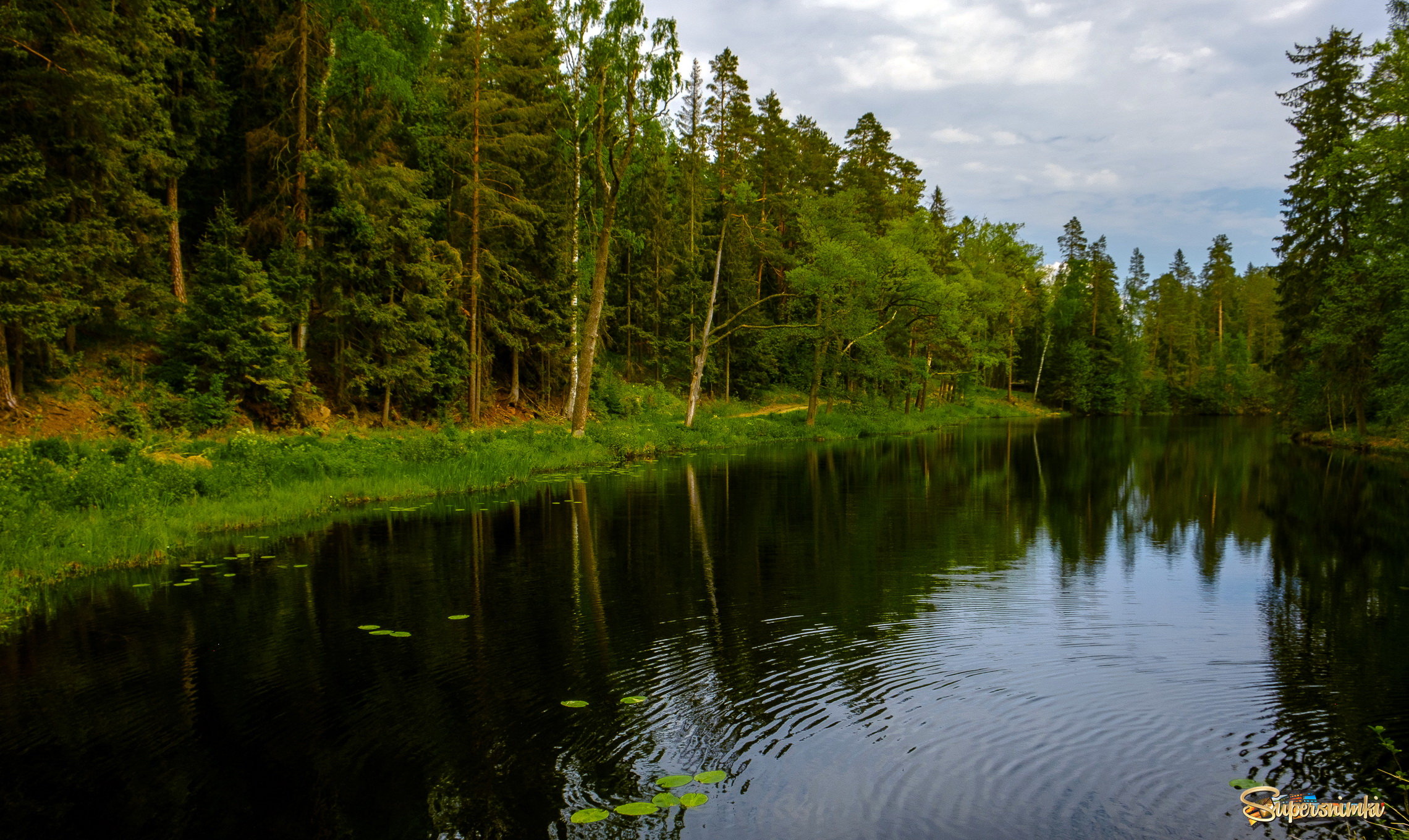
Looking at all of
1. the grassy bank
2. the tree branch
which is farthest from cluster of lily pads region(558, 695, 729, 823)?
the tree branch

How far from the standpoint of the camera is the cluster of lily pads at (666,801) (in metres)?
4.10

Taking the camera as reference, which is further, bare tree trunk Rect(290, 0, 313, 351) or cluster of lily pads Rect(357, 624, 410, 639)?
bare tree trunk Rect(290, 0, 313, 351)

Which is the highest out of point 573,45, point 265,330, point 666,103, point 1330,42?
point 1330,42

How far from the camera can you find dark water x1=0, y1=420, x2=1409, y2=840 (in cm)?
430

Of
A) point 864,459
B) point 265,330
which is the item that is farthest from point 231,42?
point 864,459

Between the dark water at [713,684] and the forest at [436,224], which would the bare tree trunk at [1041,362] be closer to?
the forest at [436,224]

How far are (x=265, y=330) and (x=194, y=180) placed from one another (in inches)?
339

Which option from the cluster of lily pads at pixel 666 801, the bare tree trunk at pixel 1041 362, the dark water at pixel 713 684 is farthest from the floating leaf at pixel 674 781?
the bare tree trunk at pixel 1041 362

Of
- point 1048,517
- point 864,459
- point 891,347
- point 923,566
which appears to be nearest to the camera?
point 923,566

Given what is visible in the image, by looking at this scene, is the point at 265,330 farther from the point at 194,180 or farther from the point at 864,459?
the point at 864,459

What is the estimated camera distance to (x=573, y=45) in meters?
23.5

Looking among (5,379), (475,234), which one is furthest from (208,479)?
(475,234)

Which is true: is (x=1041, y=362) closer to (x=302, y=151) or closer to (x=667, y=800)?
(x=302, y=151)

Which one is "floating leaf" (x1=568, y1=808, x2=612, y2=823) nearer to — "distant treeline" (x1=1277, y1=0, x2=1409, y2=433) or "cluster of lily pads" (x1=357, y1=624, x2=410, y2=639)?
"cluster of lily pads" (x1=357, y1=624, x2=410, y2=639)
